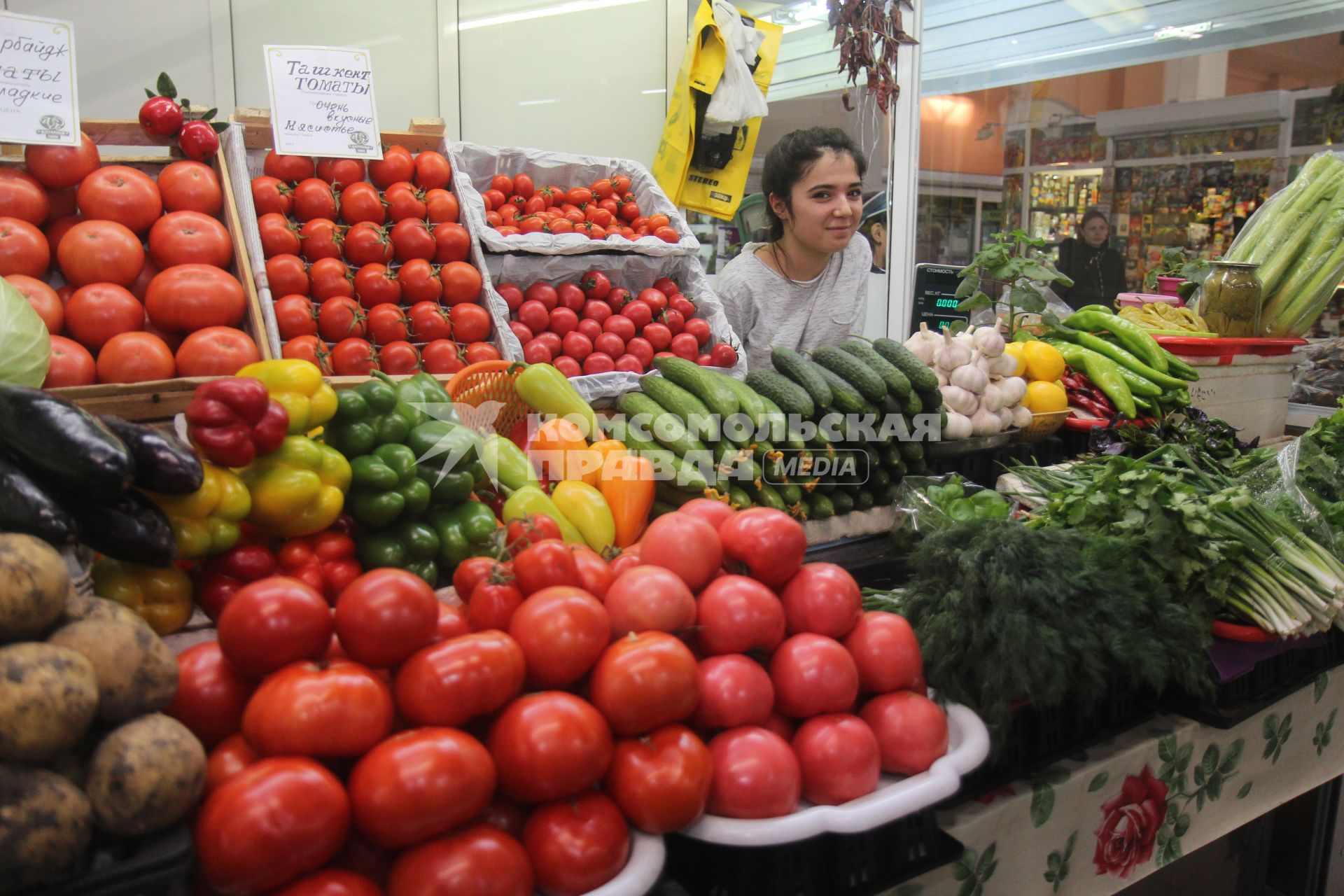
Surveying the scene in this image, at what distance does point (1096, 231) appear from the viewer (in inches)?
293

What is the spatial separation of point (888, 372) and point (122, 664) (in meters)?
1.90

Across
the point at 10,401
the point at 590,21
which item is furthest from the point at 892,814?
the point at 590,21

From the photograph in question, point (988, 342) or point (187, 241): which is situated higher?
point (187, 241)

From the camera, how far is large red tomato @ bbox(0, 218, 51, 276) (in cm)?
218

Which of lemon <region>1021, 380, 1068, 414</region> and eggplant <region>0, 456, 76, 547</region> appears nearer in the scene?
eggplant <region>0, 456, 76, 547</region>

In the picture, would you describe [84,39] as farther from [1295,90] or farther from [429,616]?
[1295,90]

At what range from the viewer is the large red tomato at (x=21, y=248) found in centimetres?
218

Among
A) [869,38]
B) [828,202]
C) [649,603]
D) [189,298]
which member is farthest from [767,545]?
[869,38]

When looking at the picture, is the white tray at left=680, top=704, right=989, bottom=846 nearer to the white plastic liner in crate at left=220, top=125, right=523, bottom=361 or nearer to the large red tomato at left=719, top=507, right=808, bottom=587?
the large red tomato at left=719, top=507, right=808, bottom=587

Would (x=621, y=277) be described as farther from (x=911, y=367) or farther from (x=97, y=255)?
(x=97, y=255)

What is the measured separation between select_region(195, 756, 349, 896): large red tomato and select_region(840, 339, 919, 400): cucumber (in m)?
1.75

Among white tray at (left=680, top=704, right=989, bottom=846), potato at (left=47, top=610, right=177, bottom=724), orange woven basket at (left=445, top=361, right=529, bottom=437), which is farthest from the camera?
orange woven basket at (left=445, top=361, right=529, bottom=437)

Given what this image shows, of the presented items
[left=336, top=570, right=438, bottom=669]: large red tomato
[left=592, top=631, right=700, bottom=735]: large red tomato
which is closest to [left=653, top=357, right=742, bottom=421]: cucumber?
[left=592, top=631, right=700, bottom=735]: large red tomato

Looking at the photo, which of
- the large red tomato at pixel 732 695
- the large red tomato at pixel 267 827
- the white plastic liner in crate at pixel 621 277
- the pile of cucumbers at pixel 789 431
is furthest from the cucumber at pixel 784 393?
the large red tomato at pixel 267 827
